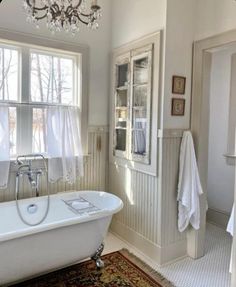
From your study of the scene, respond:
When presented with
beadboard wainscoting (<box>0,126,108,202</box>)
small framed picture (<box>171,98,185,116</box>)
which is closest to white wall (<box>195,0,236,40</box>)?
small framed picture (<box>171,98,185,116</box>)

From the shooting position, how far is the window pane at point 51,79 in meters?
3.03

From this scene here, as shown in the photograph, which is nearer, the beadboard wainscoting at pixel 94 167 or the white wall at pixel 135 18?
the white wall at pixel 135 18

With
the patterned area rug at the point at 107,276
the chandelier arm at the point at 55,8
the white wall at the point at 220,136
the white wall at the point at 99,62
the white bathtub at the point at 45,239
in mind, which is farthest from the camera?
the white wall at the point at 220,136

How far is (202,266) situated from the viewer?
8.96 feet

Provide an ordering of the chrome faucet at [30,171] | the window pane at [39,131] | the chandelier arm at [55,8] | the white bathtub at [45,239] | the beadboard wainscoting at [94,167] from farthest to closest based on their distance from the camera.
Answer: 1. the beadboard wainscoting at [94,167]
2. the window pane at [39,131]
3. the chrome faucet at [30,171]
4. the white bathtub at [45,239]
5. the chandelier arm at [55,8]

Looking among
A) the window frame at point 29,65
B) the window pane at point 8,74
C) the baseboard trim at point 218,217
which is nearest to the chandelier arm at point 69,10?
the window frame at point 29,65

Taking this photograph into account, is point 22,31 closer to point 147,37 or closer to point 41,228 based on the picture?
point 147,37

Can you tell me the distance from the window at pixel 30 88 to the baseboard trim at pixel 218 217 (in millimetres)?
2566

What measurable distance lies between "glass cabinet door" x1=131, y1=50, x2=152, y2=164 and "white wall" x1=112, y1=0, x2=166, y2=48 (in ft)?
0.90

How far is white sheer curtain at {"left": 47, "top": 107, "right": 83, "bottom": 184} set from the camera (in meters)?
3.04

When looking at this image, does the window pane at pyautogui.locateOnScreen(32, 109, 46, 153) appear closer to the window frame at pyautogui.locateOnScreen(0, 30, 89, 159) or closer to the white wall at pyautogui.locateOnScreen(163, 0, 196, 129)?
the window frame at pyautogui.locateOnScreen(0, 30, 89, 159)

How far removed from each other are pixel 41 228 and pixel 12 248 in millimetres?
247

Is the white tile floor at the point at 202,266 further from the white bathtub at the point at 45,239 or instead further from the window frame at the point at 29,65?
the window frame at the point at 29,65

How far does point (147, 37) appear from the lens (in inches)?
111
